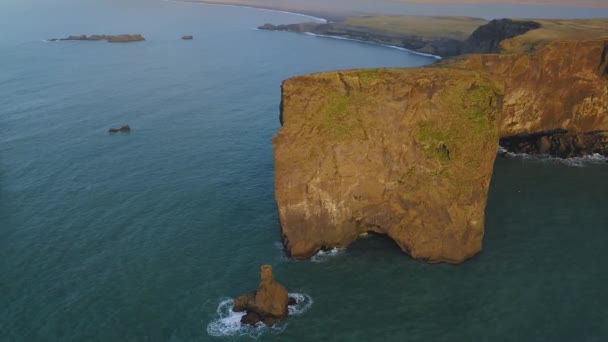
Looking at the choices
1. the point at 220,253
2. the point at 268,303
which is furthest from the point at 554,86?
the point at 268,303

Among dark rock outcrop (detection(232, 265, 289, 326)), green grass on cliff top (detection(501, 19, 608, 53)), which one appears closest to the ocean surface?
dark rock outcrop (detection(232, 265, 289, 326))

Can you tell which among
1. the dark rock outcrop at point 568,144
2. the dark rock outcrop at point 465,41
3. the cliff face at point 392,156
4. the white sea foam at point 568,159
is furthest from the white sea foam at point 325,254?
the dark rock outcrop at point 465,41

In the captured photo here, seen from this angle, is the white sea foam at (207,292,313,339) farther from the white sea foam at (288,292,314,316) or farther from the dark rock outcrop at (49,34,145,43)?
the dark rock outcrop at (49,34,145,43)

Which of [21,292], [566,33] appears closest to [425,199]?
[21,292]

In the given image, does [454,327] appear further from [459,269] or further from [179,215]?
[179,215]

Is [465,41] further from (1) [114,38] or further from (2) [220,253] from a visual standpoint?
(1) [114,38]

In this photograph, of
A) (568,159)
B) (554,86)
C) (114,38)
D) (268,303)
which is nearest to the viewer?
(268,303)
